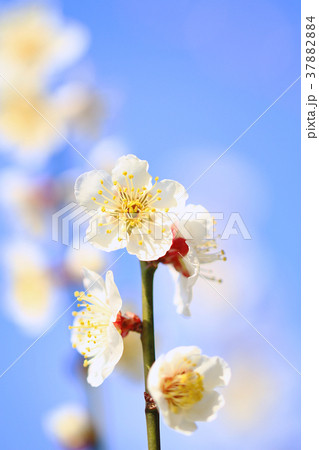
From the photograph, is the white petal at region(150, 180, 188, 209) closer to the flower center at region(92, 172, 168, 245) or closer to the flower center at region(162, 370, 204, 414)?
the flower center at region(92, 172, 168, 245)

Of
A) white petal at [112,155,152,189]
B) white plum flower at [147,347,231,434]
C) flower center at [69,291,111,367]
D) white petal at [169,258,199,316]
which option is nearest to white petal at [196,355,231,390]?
white plum flower at [147,347,231,434]

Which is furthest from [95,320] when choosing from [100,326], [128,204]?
[128,204]

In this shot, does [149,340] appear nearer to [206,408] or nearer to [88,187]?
[206,408]

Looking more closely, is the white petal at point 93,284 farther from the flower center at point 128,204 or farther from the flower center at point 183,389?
the flower center at point 183,389

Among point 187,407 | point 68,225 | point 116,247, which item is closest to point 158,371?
point 187,407
